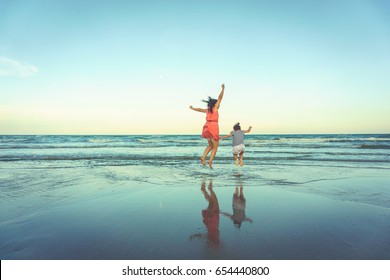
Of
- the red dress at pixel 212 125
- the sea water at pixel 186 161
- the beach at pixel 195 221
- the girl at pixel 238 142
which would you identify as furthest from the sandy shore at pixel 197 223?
the girl at pixel 238 142

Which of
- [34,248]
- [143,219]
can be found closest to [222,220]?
[143,219]

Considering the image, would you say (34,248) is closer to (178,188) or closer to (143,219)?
(143,219)

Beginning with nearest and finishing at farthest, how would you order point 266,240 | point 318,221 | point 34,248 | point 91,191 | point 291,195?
point 34,248
point 266,240
point 318,221
point 291,195
point 91,191

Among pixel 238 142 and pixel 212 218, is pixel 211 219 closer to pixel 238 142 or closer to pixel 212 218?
pixel 212 218

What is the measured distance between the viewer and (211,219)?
391 cm

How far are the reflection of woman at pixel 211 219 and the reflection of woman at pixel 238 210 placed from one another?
9.1 inches

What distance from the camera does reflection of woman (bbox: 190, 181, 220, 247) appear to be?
3.14 meters

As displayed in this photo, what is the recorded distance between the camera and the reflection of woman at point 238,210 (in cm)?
387

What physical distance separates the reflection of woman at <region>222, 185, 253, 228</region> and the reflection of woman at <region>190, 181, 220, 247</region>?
0.23 meters

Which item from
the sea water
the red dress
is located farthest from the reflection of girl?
the red dress

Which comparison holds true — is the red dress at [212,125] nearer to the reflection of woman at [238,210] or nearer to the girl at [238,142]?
the girl at [238,142]

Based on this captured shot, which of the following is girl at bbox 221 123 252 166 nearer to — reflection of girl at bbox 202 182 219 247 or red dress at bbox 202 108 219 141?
red dress at bbox 202 108 219 141
